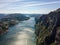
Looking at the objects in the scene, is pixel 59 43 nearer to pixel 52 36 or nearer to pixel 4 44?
pixel 52 36

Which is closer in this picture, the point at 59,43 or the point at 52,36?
the point at 59,43

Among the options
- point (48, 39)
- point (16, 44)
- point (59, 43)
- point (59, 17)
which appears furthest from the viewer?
point (16, 44)

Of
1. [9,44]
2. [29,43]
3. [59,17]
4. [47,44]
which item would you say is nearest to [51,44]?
[47,44]

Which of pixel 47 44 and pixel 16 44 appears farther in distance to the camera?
pixel 16 44

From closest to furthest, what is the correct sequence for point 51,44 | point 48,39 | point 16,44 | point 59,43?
point 59,43
point 51,44
point 48,39
point 16,44

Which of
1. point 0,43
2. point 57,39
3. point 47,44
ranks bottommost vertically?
point 0,43

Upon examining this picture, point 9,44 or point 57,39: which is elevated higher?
point 57,39

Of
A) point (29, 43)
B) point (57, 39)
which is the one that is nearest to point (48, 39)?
point (57, 39)

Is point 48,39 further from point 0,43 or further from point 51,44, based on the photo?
point 0,43

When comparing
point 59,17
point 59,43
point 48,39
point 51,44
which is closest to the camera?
point 59,43
